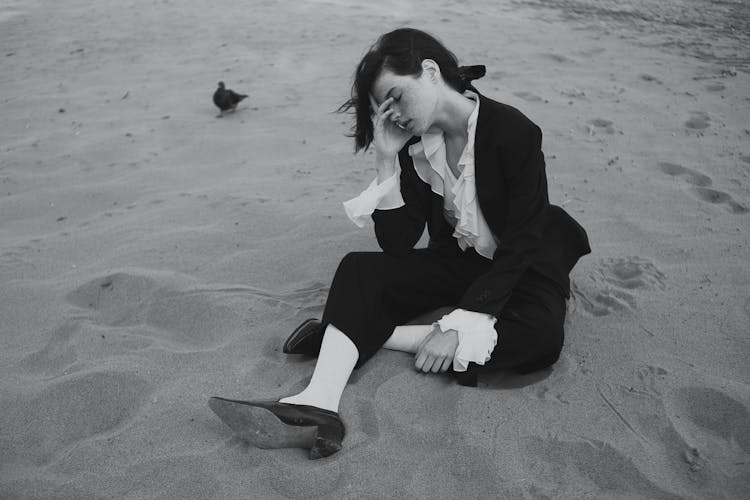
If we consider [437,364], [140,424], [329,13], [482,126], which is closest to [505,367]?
[437,364]

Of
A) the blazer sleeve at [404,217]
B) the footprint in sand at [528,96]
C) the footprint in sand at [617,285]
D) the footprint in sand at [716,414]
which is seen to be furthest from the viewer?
the footprint in sand at [528,96]

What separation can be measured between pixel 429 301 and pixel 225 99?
2644 mm

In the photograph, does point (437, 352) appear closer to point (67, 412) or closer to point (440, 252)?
point (440, 252)

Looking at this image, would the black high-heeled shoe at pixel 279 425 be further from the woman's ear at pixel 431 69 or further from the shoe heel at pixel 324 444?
the woman's ear at pixel 431 69

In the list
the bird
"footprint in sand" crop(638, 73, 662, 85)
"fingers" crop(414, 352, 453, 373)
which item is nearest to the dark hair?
"fingers" crop(414, 352, 453, 373)

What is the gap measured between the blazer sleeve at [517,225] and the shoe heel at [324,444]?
0.61 metres

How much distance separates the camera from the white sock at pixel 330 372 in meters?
1.79

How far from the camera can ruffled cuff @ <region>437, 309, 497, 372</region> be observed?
1.84 metres

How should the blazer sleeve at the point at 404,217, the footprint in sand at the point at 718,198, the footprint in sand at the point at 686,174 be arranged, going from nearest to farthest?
the blazer sleeve at the point at 404,217 → the footprint in sand at the point at 718,198 → the footprint in sand at the point at 686,174

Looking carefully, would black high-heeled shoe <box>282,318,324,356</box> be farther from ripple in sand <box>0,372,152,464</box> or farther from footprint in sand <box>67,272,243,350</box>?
ripple in sand <box>0,372,152,464</box>

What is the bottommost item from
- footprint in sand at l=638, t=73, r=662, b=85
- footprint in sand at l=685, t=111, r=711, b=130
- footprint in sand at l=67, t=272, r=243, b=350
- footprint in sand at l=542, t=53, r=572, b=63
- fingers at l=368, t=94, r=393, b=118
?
footprint in sand at l=67, t=272, r=243, b=350

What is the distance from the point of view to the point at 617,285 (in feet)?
7.97

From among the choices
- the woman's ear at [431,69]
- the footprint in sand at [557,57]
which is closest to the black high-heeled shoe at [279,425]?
the woman's ear at [431,69]

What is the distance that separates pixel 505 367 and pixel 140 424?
1213mm
